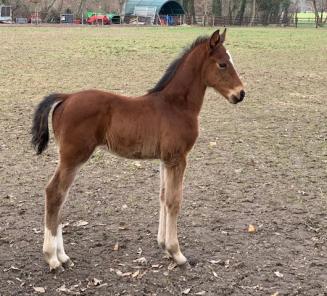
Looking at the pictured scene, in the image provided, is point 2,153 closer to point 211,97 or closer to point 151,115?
point 151,115

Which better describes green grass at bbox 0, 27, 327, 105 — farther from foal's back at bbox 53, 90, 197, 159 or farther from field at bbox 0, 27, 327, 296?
foal's back at bbox 53, 90, 197, 159

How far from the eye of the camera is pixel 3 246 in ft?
15.9

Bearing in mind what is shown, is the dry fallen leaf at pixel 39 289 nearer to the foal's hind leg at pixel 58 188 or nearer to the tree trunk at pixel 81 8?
the foal's hind leg at pixel 58 188

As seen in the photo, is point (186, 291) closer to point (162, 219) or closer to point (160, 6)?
point (162, 219)

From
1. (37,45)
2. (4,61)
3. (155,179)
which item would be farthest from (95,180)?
(37,45)

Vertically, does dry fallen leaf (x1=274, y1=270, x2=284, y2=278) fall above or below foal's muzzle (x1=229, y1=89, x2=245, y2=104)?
below

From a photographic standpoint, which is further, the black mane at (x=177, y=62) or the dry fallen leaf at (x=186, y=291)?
the black mane at (x=177, y=62)

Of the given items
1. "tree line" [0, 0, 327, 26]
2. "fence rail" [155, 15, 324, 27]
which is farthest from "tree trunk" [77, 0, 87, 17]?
"fence rail" [155, 15, 324, 27]

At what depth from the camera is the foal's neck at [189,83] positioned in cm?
450

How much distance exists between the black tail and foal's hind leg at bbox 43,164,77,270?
1.04 feet

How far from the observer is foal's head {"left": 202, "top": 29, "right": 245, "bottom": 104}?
4398 millimetres

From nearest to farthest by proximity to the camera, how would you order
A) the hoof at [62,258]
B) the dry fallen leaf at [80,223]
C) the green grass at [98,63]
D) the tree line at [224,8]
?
the hoof at [62,258], the dry fallen leaf at [80,223], the green grass at [98,63], the tree line at [224,8]

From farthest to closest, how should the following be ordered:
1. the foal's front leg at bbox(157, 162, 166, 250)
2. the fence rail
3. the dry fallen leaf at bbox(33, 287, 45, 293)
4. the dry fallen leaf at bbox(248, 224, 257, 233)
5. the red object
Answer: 1. the fence rail
2. the red object
3. the dry fallen leaf at bbox(248, 224, 257, 233)
4. the foal's front leg at bbox(157, 162, 166, 250)
5. the dry fallen leaf at bbox(33, 287, 45, 293)

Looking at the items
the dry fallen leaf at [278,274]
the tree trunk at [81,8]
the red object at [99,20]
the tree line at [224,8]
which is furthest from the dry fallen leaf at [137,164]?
the tree trunk at [81,8]
